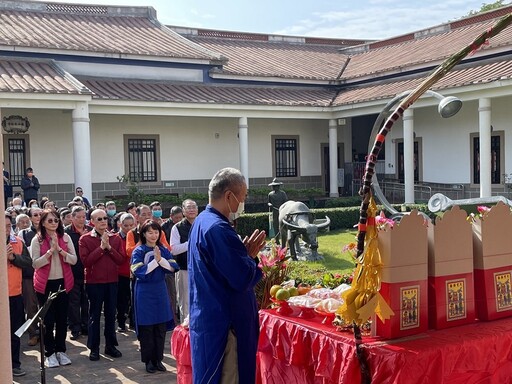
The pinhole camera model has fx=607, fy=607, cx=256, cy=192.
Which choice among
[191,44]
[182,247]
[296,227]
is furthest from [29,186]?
[182,247]

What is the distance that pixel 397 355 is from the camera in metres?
3.55

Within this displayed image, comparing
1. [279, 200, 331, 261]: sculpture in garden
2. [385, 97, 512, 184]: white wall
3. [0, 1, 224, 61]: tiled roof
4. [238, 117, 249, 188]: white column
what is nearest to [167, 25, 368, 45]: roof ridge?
[0, 1, 224, 61]: tiled roof

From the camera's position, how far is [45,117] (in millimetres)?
20266

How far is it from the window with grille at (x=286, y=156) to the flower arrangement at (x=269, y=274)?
2022 centimetres

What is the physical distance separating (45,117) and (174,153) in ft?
16.6

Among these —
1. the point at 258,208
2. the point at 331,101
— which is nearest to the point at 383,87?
the point at 331,101

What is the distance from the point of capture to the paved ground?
6.48 meters

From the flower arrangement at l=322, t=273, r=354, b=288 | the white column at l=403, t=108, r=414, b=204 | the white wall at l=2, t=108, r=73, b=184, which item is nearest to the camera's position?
the flower arrangement at l=322, t=273, r=354, b=288

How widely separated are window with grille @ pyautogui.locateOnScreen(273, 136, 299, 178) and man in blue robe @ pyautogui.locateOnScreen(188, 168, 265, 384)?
21968 millimetres

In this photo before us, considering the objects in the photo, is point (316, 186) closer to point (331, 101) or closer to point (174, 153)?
point (331, 101)

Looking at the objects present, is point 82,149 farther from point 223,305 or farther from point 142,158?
point 223,305

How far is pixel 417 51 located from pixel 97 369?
21.3 metres

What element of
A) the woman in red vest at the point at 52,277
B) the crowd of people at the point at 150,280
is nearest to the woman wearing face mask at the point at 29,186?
the crowd of people at the point at 150,280

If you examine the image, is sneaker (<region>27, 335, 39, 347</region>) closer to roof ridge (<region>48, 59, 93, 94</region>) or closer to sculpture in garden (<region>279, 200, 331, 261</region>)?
sculpture in garden (<region>279, 200, 331, 261</region>)
